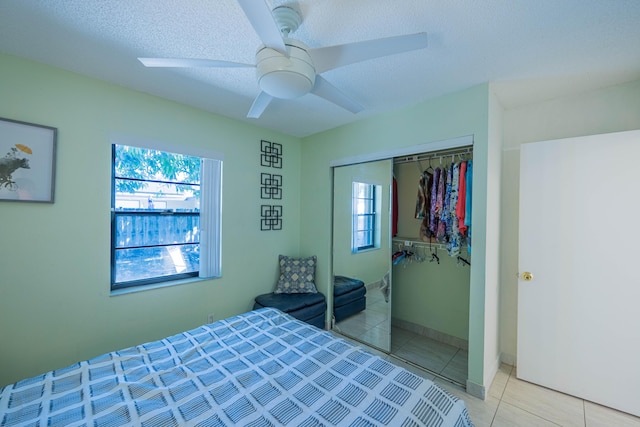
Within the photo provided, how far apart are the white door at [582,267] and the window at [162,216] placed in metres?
3.06

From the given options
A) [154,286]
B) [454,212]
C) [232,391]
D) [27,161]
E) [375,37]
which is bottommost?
[232,391]

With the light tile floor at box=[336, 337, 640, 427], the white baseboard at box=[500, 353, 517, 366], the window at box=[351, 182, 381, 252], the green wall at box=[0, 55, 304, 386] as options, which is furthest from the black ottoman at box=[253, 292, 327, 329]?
the white baseboard at box=[500, 353, 517, 366]

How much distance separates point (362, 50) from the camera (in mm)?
1172

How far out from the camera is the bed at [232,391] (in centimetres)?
111

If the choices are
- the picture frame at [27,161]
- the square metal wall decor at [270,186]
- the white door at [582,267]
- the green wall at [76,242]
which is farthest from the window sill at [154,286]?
the white door at [582,267]

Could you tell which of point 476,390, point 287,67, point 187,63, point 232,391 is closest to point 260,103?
point 187,63

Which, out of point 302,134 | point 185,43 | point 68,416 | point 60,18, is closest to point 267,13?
point 185,43

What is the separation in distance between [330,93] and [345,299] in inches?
99.0

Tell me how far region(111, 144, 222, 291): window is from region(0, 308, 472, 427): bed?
100 cm

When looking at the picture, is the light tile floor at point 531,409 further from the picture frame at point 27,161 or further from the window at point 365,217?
the picture frame at point 27,161

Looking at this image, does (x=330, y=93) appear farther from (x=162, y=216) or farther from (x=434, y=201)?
(x=162, y=216)

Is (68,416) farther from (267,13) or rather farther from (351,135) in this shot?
(351,135)

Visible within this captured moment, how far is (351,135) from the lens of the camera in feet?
9.85

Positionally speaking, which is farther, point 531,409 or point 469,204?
point 469,204
